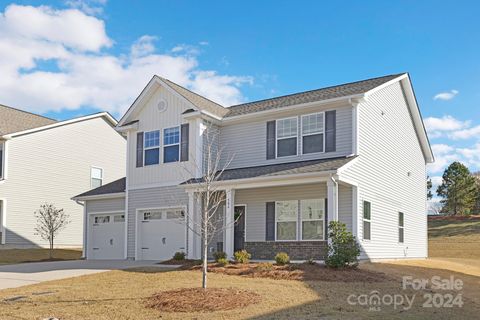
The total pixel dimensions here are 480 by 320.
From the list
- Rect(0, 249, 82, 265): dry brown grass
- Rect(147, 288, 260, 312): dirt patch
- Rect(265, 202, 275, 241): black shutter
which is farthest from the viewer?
Rect(0, 249, 82, 265): dry brown grass

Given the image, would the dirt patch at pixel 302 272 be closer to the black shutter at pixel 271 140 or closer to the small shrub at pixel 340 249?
the small shrub at pixel 340 249

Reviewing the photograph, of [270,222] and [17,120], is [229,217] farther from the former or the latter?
[17,120]

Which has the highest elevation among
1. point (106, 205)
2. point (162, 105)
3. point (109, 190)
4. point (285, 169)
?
point (162, 105)

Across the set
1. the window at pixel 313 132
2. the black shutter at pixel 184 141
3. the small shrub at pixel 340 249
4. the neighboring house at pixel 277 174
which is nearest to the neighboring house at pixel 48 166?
the neighboring house at pixel 277 174

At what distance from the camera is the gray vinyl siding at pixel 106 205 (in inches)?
1027

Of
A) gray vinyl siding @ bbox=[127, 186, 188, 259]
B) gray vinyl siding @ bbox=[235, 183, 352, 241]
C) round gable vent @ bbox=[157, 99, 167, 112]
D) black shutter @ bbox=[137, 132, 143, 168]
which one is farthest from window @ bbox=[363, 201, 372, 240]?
black shutter @ bbox=[137, 132, 143, 168]

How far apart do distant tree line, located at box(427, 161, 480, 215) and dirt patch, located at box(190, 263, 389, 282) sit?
28.5 m

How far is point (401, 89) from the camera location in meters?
24.8

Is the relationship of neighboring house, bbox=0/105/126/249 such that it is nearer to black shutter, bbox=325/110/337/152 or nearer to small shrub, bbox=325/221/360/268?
black shutter, bbox=325/110/337/152

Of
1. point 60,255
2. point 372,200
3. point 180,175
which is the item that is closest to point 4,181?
point 60,255

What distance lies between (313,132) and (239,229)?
5.02 meters

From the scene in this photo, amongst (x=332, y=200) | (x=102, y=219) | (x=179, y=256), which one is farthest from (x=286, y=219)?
(x=102, y=219)

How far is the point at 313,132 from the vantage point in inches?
835

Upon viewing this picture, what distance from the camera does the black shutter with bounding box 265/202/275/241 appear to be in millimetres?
Answer: 21406
